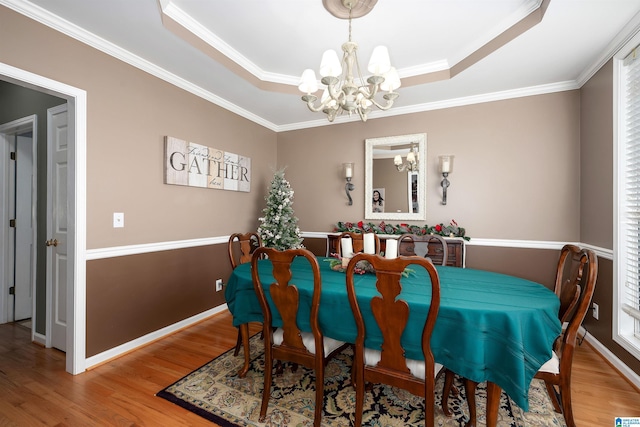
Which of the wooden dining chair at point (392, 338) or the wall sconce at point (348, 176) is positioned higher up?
the wall sconce at point (348, 176)

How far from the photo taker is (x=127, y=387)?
2133mm

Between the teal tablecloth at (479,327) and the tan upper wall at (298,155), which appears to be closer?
the teal tablecloth at (479,327)

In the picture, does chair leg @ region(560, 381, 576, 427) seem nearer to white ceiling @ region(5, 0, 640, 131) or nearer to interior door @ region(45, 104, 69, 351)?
white ceiling @ region(5, 0, 640, 131)

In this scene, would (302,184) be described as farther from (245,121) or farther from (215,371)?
(215,371)

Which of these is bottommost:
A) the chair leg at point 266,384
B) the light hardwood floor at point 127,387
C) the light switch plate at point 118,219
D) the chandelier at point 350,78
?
the light hardwood floor at point 127,387

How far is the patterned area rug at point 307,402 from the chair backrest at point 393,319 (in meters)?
0.49

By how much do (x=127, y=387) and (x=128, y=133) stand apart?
6.98 feet

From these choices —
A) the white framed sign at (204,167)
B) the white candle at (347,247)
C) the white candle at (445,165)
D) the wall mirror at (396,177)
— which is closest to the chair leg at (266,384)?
the white candle at (347,247)

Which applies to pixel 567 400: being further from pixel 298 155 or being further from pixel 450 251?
pixel 298 155

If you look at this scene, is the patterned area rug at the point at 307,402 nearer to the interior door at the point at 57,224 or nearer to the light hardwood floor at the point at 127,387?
the light hardwood floor at the point at 127,387

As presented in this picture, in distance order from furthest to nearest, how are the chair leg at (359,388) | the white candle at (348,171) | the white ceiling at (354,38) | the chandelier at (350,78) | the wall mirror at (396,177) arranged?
the white candle at (348,171) → the wall mirror at (396,177) → the white ceiling at (354,38) → the chandelier at (350,78) → the chair leg at (359,388)

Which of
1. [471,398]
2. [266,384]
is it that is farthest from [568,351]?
[266,384]

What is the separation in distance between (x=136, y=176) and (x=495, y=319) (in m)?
3.05

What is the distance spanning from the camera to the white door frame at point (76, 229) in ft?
7.54
